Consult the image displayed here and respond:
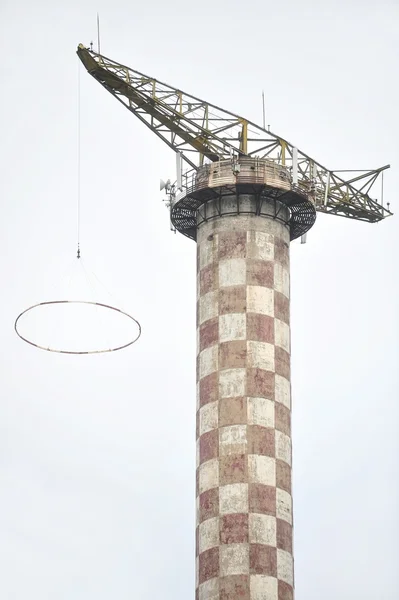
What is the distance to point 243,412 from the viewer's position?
449 ft

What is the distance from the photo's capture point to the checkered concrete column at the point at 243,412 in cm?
13325

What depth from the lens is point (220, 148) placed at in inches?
5699

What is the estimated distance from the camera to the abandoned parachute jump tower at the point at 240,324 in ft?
439

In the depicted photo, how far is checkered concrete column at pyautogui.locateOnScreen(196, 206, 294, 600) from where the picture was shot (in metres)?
133

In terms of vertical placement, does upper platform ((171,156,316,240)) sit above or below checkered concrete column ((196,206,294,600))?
above

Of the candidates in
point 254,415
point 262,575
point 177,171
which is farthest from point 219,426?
point 177,171

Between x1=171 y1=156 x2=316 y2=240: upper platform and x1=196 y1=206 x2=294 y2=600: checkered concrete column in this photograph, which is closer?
x1=196 y1=206 x2=294 y2=600: checkered concrete column

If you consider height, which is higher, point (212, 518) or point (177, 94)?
point (177, 94)

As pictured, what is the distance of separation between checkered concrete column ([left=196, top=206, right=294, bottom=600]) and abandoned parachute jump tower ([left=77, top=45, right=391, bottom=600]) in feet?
0.24

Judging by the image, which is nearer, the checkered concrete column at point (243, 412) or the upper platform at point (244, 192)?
the checkered concrete column at point (243, 412)

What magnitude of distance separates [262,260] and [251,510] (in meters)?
18.9

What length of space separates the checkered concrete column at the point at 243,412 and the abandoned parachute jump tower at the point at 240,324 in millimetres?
73

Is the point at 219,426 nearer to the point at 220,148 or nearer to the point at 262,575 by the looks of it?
the point at 262,575

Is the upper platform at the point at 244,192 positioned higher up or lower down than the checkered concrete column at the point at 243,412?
higher up
